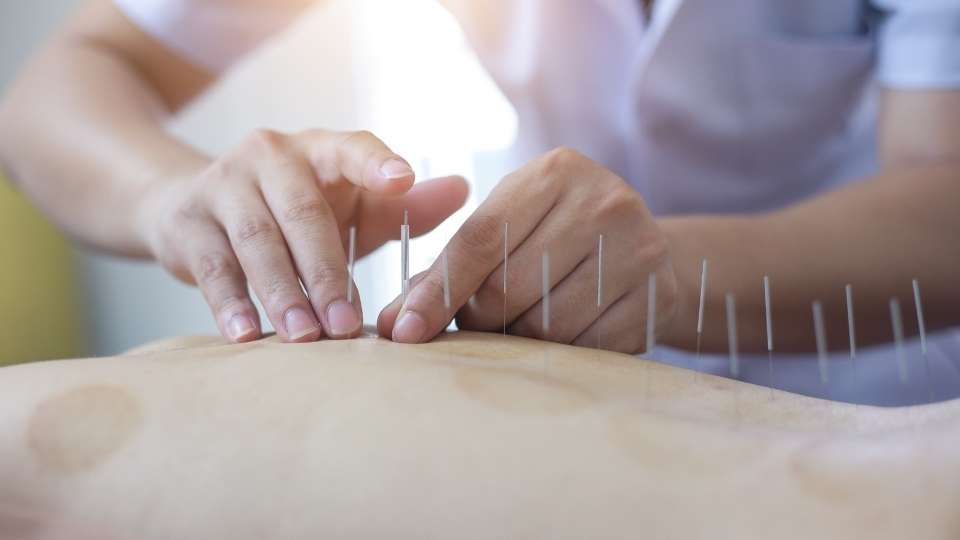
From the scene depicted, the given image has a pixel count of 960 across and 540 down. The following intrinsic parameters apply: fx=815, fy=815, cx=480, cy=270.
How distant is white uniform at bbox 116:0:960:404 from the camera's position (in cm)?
105

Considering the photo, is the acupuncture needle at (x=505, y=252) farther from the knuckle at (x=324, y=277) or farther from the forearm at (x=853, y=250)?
the forearm at (x=853, y=250)

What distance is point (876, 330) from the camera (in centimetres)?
106

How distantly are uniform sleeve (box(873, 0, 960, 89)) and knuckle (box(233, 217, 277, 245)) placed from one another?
80cm

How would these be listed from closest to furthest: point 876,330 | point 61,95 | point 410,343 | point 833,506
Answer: point 833,506
point 410,343
point 876,330
point 61,95

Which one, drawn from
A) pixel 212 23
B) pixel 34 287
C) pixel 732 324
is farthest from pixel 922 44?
pixel 34 287

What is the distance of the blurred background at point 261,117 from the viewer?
1688 millimetres

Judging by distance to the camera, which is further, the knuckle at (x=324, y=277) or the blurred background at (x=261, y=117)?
the blurred background at (x=261, y=117)

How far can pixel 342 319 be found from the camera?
667 mm

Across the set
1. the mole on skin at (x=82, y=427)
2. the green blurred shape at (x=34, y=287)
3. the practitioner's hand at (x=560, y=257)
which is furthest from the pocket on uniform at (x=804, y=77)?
the green blurred shape at (x=34, y=287)

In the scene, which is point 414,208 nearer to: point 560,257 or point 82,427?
point 560,257

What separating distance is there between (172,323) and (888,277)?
2.07 metres

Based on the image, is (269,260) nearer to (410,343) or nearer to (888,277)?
(410,343)

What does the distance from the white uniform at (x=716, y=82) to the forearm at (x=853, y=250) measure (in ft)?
0.15

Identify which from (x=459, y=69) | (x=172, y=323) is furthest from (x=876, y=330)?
(x=172, y=323)
